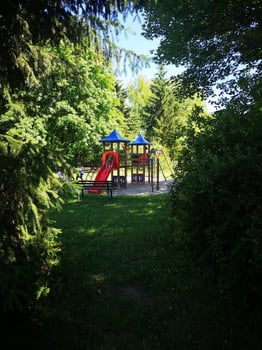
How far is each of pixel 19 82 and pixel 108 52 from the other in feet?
4.13

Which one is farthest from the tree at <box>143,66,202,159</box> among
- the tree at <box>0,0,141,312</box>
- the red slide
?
the tree at <box>0,0,141,312</box>

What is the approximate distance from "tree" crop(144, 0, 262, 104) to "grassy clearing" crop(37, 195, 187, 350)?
4821 millimetres

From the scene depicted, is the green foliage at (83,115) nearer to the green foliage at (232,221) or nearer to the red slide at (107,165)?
the red slide at (107,165)

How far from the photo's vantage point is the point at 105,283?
3.96 m

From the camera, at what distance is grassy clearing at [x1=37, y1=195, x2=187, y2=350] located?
286 centimetres

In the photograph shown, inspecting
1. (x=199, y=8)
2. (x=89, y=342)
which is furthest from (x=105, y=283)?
(x=199, y=8)

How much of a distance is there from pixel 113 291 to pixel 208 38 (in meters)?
8.59

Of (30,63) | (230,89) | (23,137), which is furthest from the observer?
(230,89)

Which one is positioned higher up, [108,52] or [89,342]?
[108,52]

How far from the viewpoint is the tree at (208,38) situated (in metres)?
8.27

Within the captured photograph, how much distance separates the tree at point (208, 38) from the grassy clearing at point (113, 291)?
15.8 ft

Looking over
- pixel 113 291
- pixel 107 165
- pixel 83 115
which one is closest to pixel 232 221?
pixel 113 291

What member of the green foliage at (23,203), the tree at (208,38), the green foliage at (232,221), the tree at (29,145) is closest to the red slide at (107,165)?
the tree at (208,38)

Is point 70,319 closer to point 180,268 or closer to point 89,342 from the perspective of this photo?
point 89,342
